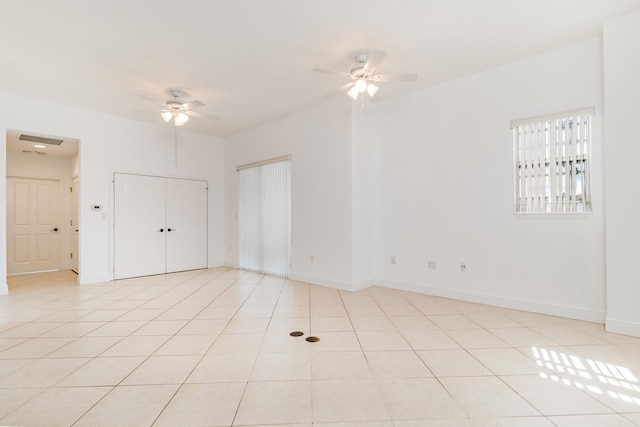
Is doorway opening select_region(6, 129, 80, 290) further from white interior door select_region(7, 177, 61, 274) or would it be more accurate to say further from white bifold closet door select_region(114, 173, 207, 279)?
white bifold closet door select_region(114, 173, 207, 279)

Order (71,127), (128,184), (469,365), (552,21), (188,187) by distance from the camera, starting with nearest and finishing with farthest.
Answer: (469,365) < (552,21) < (71,127) < (128,184) < (188,187)

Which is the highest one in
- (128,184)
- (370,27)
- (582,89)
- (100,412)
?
(370,27)

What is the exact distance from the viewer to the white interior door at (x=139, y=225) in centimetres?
569

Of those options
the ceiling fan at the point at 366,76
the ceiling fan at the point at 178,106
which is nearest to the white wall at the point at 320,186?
the ceiling fan at the point at 366,76

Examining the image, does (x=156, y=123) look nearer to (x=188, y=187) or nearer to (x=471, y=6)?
(x=188, y=187)

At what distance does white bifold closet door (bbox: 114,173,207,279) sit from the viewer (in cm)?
573

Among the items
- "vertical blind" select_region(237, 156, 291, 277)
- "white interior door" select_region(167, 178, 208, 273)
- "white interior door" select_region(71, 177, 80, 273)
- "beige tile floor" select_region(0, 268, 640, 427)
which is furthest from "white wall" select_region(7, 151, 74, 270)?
"vertical blind" select_region(237, 156, 291, 277)

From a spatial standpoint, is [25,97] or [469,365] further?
[25,97]

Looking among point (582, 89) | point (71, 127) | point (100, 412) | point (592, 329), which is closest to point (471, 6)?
point (582, 89)

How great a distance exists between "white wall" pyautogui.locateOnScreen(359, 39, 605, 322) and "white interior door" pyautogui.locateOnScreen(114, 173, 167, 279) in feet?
14.4

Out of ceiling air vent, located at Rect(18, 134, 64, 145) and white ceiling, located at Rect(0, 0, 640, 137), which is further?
ceiling air vent, located at Rect(18, 134, 64, 145)

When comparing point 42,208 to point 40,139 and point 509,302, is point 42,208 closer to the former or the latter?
point 40,139

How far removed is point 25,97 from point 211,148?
3.12 metres

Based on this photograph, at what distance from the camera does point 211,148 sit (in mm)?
7012
